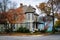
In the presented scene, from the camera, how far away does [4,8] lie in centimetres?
582

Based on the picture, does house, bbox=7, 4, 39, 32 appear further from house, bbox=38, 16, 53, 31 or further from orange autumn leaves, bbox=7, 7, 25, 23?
house, bbox=38, 16, 53, 31

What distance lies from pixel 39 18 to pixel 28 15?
0.82ft

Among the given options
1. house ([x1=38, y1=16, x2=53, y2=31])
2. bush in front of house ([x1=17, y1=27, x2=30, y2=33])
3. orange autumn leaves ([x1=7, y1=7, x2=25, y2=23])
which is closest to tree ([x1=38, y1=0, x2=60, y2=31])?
house ([x1=38, y1=16, x2=53, y2=31])

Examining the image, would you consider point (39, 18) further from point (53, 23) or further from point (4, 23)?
point (4, 23)

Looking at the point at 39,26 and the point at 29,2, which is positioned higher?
the point at 29,2

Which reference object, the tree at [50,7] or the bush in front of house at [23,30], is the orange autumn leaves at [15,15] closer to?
the bush in front of house at [23,30]

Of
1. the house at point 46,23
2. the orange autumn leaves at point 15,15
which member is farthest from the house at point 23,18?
the house at point 46,23

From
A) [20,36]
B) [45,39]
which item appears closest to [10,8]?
[20,36]

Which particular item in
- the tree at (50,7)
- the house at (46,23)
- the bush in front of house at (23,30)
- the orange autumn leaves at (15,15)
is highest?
the tree at (50,7)

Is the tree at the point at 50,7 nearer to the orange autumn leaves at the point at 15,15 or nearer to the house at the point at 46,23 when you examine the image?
the house at the point at 46,23

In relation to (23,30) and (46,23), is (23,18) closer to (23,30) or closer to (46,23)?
Result: (23,30)

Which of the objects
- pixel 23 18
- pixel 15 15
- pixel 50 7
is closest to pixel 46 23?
pixel 50 7

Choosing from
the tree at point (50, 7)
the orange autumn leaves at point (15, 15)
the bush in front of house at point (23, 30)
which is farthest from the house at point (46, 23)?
the orange autumn leaves at point (15, 15)

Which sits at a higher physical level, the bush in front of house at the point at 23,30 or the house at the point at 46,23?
the house at the point at 46,23
